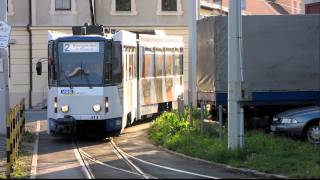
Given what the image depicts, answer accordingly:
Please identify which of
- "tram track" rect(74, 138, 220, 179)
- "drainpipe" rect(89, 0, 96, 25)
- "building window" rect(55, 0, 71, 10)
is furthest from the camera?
"building window" rect(55, 0, 71, 10)

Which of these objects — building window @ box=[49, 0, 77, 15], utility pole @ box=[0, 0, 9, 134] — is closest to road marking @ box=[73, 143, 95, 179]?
utility pole @ box=[0, 0, 9, 134]

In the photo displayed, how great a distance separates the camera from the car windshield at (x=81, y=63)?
64.3ft

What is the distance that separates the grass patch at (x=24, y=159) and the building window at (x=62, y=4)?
19.2m

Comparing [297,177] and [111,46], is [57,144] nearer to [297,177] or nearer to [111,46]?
[111,46]

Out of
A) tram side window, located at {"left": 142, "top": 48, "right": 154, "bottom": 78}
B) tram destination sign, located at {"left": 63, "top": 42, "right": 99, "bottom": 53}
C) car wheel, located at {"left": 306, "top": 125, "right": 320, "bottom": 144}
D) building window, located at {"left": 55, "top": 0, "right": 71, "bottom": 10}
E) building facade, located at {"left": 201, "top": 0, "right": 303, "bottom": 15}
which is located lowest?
car wheel, located at {"left": 306, "top": 125, "right": 320, "bottom": 144}

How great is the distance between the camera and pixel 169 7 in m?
40.6

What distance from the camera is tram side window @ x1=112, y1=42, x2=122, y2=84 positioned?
19.8 m

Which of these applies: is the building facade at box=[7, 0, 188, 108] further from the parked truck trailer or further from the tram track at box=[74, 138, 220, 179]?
the tram track at box=[74, 138, 220, 179]

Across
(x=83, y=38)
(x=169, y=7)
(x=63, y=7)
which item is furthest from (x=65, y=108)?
(x=169, y=7)

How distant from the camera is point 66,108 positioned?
19656mm

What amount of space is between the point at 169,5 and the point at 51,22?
23.4 feet

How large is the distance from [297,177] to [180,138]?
6148 mm

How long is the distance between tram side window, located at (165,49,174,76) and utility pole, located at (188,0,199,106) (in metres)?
2.45

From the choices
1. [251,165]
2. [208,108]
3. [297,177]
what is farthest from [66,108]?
[297,177]
